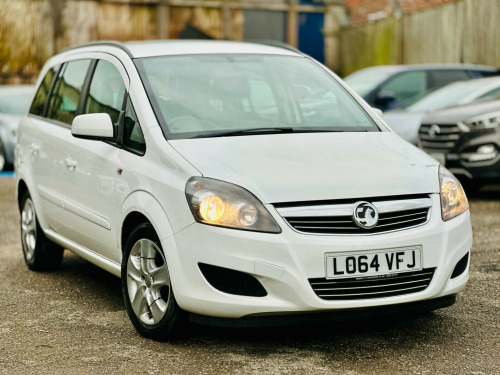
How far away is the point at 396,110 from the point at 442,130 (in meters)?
2.03

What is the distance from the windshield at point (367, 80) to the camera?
46.6 ft

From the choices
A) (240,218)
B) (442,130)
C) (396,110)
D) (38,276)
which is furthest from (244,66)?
(396,110)

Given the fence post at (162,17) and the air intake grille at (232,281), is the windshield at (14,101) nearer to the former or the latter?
the fence post at (162,17)

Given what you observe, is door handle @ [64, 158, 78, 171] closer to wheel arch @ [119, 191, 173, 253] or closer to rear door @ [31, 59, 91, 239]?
rear door @ [31, 59, 91, 239]

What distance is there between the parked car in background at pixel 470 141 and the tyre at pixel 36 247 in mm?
5325

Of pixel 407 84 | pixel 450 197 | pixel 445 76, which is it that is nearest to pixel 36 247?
pixel 450 197

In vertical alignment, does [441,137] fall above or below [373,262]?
below

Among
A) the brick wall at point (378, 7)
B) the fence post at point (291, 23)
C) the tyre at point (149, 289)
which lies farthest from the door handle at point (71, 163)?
the fence post at point (291, 23)

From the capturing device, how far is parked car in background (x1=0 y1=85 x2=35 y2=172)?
15422 millimetres

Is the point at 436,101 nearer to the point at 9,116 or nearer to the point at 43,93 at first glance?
the point at 43,93

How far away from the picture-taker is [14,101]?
16.1m

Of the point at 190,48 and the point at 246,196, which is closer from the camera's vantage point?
the point at 246,196

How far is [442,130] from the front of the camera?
11000 millimetres

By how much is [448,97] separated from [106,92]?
24.3 feet
